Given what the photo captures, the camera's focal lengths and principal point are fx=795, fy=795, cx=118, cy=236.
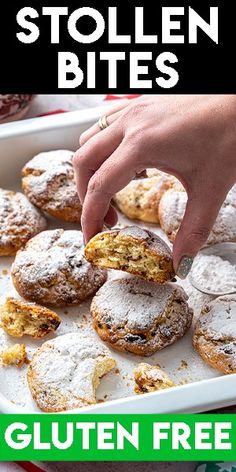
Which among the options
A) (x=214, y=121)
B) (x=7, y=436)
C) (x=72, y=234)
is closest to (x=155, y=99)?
(x=214, y=121)

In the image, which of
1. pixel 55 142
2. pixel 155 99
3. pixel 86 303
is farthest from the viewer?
pixel 55 142

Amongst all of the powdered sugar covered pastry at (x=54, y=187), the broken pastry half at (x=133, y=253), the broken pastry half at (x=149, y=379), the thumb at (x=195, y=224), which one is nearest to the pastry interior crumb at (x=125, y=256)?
the broken pastry half at (x=133, y=253)

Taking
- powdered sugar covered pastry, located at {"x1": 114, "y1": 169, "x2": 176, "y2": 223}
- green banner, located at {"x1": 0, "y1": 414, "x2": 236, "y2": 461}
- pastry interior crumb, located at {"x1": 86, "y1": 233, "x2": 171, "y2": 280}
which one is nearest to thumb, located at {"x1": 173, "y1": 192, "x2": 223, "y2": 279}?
pastry interior crumb, located at {"x1": 86, "y1": 233, "x2": 171, "y2": 280}

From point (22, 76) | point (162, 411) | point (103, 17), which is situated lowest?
point (162, 411)

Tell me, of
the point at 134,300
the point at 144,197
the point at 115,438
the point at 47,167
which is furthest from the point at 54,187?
the point at 115,438

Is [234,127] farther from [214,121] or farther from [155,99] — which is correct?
[155,99]

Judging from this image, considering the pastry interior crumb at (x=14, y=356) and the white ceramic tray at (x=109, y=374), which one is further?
the pastry interior crumb at (x=14, y=356)

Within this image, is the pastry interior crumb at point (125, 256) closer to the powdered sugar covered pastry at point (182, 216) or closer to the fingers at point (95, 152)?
the fingers at point (95, 152)
